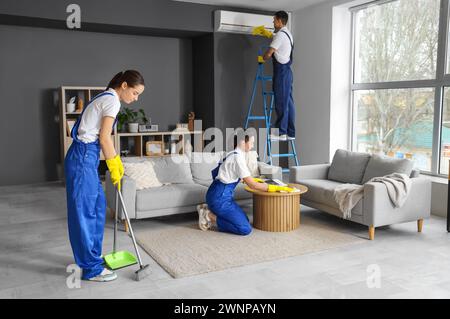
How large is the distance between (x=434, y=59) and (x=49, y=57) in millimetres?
5596

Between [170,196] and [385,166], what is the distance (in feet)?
7.83

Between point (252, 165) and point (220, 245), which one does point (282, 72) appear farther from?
point (220, 245)

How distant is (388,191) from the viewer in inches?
175

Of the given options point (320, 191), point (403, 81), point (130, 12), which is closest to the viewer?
point (320, 191)

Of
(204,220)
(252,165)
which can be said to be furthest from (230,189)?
(252,165)

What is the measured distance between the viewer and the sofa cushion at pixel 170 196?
4.80 m

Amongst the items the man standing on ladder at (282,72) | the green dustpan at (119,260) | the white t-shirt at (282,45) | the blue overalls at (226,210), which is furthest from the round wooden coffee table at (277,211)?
the white t-shirt at (282,45)

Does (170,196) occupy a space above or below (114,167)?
below

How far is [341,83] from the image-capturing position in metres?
7.20

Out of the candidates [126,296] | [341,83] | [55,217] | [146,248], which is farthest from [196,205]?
[341,83]

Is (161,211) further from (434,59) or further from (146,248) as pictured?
(434,59)

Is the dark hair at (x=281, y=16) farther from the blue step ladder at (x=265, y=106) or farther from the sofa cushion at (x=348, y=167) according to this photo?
the sofa cushion at (x=348, y=167)

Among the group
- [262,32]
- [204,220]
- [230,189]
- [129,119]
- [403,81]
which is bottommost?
[204,220]

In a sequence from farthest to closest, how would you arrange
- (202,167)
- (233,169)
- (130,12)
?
(130,12), (202,167), (233,169)
